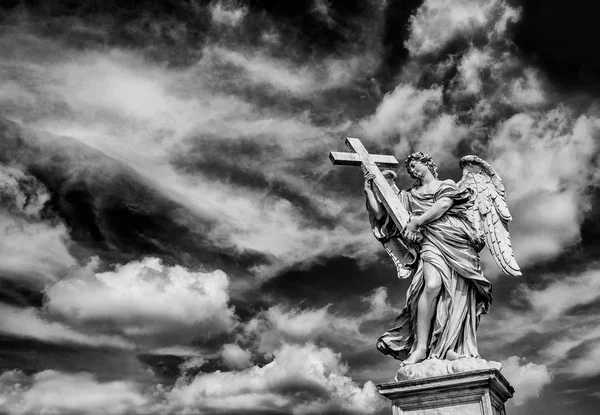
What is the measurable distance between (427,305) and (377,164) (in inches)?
137

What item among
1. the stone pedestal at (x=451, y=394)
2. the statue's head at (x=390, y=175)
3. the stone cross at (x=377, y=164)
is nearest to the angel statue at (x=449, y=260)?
the stone cross at (x=377, y=164)

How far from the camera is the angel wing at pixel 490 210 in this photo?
9656 mm

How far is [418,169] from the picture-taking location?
10.5 meters

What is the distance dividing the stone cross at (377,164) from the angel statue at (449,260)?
28 cm

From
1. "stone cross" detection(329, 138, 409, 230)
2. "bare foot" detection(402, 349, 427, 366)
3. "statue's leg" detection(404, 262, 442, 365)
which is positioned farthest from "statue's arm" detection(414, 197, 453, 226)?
"bare foot" detection(402, 349, 427, 366)

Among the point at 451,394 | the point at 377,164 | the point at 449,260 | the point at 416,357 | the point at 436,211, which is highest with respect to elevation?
the point at 377,164

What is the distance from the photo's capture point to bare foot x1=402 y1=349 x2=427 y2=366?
911 cm

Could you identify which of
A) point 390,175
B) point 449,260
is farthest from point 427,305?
point 390,175

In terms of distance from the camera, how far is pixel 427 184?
1045cm

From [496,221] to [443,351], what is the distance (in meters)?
2.40

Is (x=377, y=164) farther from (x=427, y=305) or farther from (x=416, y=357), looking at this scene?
(x=416, y=357)

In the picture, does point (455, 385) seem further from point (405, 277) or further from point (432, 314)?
point (405, 277)

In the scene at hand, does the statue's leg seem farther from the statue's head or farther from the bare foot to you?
the statue's head

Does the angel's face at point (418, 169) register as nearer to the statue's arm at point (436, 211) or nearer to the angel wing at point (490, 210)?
the angel wing at point (490, 210)
